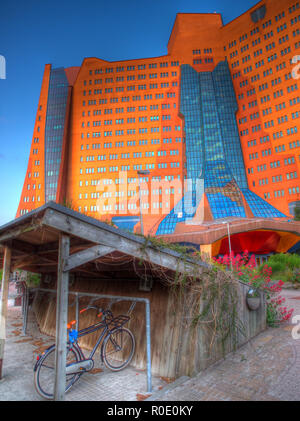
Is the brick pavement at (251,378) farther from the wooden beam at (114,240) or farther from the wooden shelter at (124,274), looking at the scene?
the wooden beam at (114,240)

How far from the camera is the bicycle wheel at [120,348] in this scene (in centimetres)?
608

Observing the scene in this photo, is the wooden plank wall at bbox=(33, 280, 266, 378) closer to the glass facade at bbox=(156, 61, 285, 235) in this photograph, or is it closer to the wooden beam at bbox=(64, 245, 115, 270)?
the wooden beam at bbox=(64, 245, 115, 270)

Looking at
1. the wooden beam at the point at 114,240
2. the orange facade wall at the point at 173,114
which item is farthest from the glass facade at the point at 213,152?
the wooden beam at the point at 114,240

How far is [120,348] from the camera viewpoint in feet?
20.4

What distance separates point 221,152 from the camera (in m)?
71.4

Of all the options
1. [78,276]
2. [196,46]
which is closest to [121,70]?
[196,46]

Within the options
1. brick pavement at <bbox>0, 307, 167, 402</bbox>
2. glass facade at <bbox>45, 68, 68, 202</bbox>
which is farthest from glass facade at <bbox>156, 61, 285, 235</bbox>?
brick pavement at <bbox>0, 307, 167, 402</bbox>

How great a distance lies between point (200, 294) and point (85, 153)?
81497 mm

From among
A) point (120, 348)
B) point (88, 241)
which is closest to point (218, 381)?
point (120, 348)

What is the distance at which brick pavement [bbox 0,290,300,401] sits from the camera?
4.52 m

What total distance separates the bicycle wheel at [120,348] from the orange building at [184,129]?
52.2 m

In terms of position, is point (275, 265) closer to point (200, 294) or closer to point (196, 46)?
point (200, 294)

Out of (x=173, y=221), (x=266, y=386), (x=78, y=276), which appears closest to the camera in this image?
(x=266, y=386)

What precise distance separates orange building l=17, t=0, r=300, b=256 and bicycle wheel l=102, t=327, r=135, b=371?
52.2m
